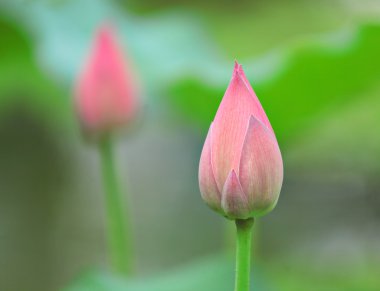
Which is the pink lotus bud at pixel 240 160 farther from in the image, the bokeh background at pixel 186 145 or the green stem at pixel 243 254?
the bokeh background at pixel 186 145

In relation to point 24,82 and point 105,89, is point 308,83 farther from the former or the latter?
point 24,82

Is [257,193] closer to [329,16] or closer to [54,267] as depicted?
[54,267]

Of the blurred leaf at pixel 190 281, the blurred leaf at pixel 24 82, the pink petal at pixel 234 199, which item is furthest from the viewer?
the blurred leaf at pixel 24 82

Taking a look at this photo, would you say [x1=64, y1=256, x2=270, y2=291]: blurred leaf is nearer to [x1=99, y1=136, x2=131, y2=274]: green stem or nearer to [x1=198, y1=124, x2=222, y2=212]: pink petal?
[x1=99, y1=136, x2=131, y2=274]: green stem

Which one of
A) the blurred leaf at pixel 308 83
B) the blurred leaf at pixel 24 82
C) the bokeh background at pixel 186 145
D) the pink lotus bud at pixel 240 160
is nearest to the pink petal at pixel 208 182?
the pink lotus bud at pixel 240 160

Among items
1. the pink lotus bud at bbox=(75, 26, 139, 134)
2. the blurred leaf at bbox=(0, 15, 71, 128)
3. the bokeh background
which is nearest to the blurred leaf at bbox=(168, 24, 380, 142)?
the bokeh background

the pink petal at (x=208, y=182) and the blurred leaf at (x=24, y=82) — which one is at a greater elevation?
the blurred leaf at (x=24, y=82)

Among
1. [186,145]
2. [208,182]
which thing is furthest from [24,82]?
[208,182]
